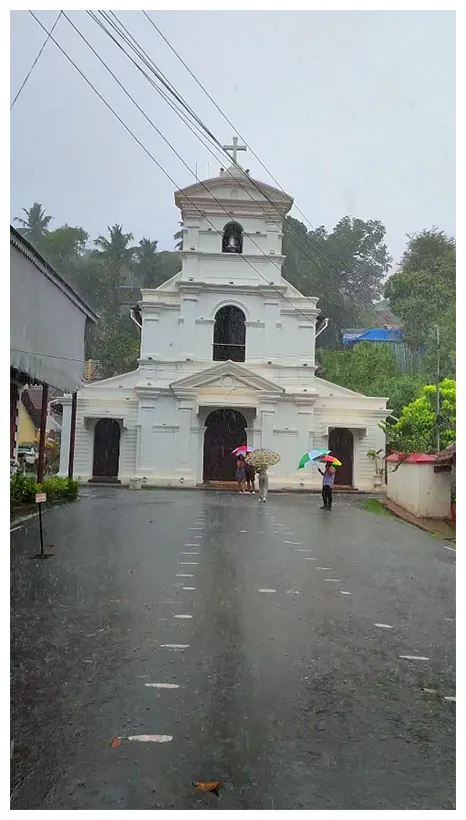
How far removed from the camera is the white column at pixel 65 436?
28.9 ft

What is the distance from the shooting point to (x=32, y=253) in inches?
138

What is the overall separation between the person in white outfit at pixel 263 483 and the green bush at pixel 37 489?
2477 mm

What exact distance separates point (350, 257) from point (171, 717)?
14.9 feet

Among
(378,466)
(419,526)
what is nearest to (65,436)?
(378,466)

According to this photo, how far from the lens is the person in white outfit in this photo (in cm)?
859

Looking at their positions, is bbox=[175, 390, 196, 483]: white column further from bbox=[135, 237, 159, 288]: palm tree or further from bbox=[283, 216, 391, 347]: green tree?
bbox=[283, 216, 391, 347]: green tree

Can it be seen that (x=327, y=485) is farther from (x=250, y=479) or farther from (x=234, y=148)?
(x=234, y=148)

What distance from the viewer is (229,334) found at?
9.04 m

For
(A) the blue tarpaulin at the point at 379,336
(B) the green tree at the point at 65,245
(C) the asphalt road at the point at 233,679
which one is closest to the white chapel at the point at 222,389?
(A) the blue tarpaulin at the point at 379,336

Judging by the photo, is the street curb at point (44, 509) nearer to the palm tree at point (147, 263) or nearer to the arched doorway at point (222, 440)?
the arched doorway at point (222, 440)

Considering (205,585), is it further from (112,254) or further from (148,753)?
(112,254)

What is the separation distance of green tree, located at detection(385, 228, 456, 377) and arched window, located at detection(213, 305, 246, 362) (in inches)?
114

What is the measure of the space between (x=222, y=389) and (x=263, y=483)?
4.41ft

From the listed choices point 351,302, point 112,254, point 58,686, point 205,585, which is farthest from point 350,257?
point 58,686
